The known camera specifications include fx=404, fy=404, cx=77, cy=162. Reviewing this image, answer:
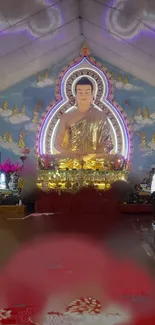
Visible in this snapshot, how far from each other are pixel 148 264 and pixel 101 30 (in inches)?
241

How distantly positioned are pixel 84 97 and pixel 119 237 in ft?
19.2

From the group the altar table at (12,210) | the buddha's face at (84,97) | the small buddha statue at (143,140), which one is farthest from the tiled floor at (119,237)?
the buddha's face at (84,97)

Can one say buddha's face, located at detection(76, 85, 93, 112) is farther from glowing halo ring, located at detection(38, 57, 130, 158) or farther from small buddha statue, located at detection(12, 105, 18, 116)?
small buddha statue, located at detection(12, 105, 18, 116)

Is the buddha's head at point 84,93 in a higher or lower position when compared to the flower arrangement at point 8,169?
higher

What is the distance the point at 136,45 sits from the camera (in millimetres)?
8008

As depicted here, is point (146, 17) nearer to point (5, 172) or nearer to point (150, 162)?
point (150, 162)

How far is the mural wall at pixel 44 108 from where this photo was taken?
9.54 m

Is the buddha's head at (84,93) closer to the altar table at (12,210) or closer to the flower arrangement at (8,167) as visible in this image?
the flower arrangement at (8,167)

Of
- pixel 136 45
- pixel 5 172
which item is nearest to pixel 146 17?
pixel 136 45

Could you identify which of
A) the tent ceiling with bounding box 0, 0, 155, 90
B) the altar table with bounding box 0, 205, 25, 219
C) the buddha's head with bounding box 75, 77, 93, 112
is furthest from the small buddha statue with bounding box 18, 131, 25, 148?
the altar table with bounding box 0, 205, 25, 219

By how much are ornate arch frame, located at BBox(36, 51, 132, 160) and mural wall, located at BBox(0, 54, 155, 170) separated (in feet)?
0.49

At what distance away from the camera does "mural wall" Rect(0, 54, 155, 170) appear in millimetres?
9539

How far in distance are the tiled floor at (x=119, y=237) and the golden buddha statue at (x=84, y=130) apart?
375cm

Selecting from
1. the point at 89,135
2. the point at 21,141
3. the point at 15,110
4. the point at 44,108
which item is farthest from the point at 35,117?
the point at 89,135
